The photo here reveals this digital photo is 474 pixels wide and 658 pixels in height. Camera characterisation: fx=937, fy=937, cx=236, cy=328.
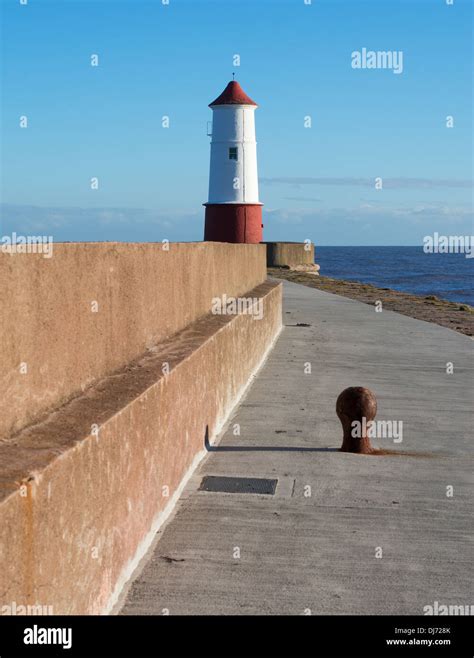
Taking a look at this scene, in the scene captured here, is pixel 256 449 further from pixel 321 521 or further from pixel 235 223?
pixel 235 223

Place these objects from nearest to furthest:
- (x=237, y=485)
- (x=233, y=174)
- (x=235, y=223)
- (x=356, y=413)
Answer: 1. (x=237, y=485)
2. (x=356, y=413)
3. (x=235, y=223)
4. (x=233, y=174)

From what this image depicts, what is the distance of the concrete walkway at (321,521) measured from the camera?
5402mm

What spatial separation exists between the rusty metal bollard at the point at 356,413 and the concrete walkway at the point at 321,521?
7.1 inches

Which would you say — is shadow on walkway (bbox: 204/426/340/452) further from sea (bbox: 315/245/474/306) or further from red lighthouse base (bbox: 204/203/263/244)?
sea (bbox: 315/245/474/306)

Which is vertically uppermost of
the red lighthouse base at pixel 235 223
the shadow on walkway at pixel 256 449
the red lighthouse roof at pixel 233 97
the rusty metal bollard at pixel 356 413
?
the red lighthouse roof at pixel 233 97

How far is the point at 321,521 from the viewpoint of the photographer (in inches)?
265

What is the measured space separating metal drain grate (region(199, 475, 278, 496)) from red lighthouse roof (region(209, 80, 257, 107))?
34239mm

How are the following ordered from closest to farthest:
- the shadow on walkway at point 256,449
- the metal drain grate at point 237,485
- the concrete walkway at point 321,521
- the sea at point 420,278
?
the concrete walkway at point 321,521 < the metal drain grate at point 237,485 < the shadow on walkway at point 256,449 < the sea at point 420,278

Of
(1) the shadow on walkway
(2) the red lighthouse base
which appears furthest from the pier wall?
(2) the red lighthouse base

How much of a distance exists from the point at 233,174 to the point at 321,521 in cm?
3441

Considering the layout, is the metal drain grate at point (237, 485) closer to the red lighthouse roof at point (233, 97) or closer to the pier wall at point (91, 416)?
the pier wall at point (91, 416)

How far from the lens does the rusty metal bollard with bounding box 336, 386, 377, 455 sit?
849cm

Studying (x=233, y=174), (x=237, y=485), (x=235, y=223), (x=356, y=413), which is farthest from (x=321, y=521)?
(x=233, y=174)

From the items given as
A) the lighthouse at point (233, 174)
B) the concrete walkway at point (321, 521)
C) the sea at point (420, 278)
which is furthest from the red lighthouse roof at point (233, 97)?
the concrete walkway at point (321, 521)
